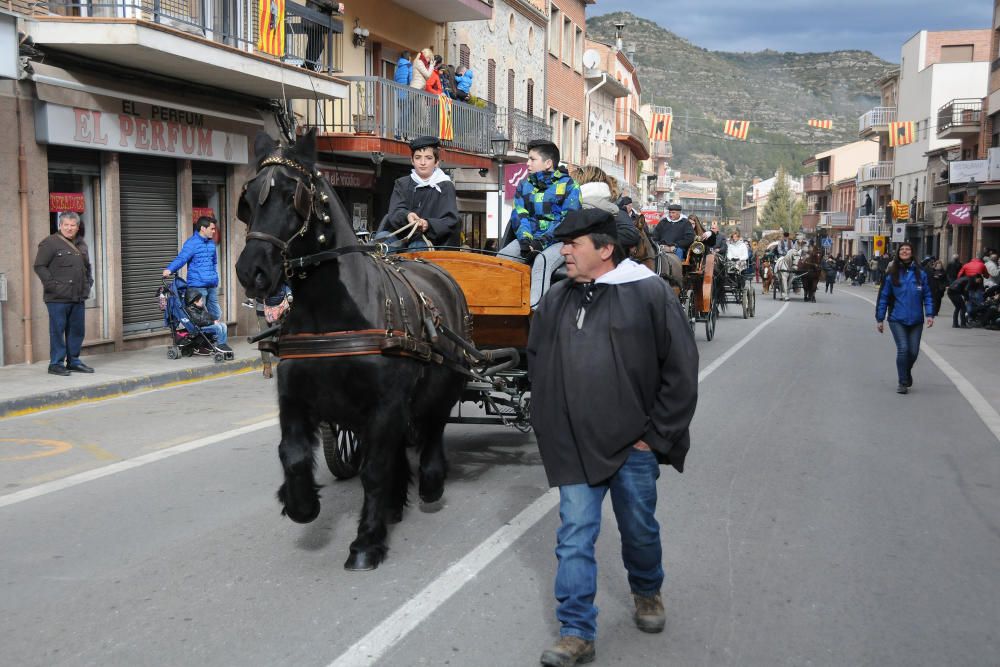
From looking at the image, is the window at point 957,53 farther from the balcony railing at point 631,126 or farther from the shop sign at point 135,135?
the shop sign at point 135,135

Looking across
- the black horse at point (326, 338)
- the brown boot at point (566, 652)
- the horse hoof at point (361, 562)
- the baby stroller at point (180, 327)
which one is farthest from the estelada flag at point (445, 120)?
the brown boot at point (566, 652)

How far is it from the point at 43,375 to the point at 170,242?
4.65 meters

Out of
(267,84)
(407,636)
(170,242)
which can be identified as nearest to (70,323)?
(170,242)

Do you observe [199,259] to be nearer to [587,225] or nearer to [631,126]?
[587,225]

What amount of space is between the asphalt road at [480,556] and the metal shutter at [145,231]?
6269 mm

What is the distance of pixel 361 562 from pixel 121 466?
3324 mm

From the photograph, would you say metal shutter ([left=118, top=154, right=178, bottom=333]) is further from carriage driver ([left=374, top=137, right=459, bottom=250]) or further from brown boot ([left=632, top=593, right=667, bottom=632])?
brown boot ([left=632, top=593, right=667, bottom=632])

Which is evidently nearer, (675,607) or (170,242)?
(675,607)

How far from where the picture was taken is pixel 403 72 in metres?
22.3

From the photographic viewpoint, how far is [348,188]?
21844 mm

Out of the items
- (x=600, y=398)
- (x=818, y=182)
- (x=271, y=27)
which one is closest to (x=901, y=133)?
(x=818, y=182)

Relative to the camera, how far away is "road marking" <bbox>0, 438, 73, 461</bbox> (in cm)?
803

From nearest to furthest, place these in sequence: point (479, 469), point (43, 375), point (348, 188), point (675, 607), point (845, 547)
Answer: point (675, 607) → point (845, 547) → point (479, 469) → point (43, 375) → point (348, 188)

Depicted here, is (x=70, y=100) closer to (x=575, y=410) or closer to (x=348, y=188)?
(x=348, y=188)
